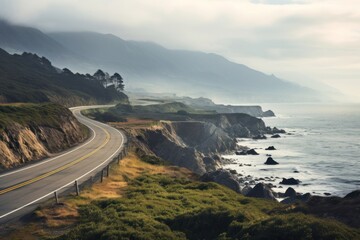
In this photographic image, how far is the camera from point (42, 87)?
133625 millimetres

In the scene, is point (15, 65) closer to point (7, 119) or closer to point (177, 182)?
point (7, 119)

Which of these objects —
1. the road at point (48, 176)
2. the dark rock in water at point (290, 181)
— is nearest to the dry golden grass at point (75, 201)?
the road at point (48, 176)

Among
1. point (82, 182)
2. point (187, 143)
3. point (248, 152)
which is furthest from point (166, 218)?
point (187, 143)

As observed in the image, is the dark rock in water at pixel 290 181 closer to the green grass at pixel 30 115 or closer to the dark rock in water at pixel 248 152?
the dark rock in water at pixel 248 152

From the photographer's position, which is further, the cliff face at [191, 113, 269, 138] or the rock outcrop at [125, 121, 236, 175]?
the cliff face at [191, 113, 269, 138]

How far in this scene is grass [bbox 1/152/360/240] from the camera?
1962 cm

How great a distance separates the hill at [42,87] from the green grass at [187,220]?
78441 millimetres

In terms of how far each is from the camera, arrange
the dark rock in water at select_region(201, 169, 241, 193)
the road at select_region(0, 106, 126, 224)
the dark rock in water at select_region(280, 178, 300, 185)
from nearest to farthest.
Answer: the road at select_region(0, 106, 126, 224), the dark rock in water at select_region(201, 169, 241, 193), the dark rock in water at select_region(280, 178, 300, 185)

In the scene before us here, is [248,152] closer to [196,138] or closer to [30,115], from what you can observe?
[196,138]

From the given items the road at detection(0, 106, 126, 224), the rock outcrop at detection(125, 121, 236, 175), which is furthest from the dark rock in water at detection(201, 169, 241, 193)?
the rock outcrop at detection(125, 121, 236, 175)

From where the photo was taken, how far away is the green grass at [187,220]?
19.2 metres

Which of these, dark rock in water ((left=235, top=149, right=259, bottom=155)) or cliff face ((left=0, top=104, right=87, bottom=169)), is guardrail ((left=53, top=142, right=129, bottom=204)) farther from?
dark rock in water ((left=235, top=149, right=259, bottom=155))

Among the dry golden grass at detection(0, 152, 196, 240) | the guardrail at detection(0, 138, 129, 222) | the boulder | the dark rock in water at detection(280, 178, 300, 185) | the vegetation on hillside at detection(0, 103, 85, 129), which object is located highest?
the vegetation on hillside at detection(0, 103, 85, 129)

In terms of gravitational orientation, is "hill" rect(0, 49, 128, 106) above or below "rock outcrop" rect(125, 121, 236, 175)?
above
